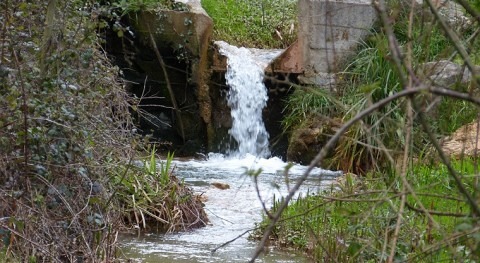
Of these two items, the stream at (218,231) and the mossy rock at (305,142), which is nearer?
the stream at (218,231)

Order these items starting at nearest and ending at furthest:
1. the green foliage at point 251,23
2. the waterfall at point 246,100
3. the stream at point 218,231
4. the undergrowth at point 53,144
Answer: the undergrowth at point 53,144
the stream at point 218,231
the waterfall at point 246,100
the green foliage at point 251,23

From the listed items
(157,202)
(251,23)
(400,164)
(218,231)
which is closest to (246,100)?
(251,23)

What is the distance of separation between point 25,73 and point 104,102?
1287 mm

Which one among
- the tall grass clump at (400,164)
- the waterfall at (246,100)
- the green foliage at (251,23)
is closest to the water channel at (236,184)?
the waterfall at (246,100)

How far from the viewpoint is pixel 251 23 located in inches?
661

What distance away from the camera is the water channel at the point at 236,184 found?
7.50 m

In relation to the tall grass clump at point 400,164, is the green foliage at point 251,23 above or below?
above

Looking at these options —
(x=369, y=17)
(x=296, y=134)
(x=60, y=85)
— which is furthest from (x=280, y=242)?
(x=369, y=17)

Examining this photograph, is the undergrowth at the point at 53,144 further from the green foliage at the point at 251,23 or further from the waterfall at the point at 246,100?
the green foliage at the point at 251,23

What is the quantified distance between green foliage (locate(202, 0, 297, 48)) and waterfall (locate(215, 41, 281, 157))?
5.34ft

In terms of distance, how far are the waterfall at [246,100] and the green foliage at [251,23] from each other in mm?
1628

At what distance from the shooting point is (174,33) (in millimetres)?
13594

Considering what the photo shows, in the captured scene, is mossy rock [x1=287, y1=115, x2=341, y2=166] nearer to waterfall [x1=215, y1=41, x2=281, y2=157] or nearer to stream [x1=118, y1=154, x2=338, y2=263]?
stream [x1=118, y1=154, x2=338, y2=263]

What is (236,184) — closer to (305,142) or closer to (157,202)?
(305,142)
